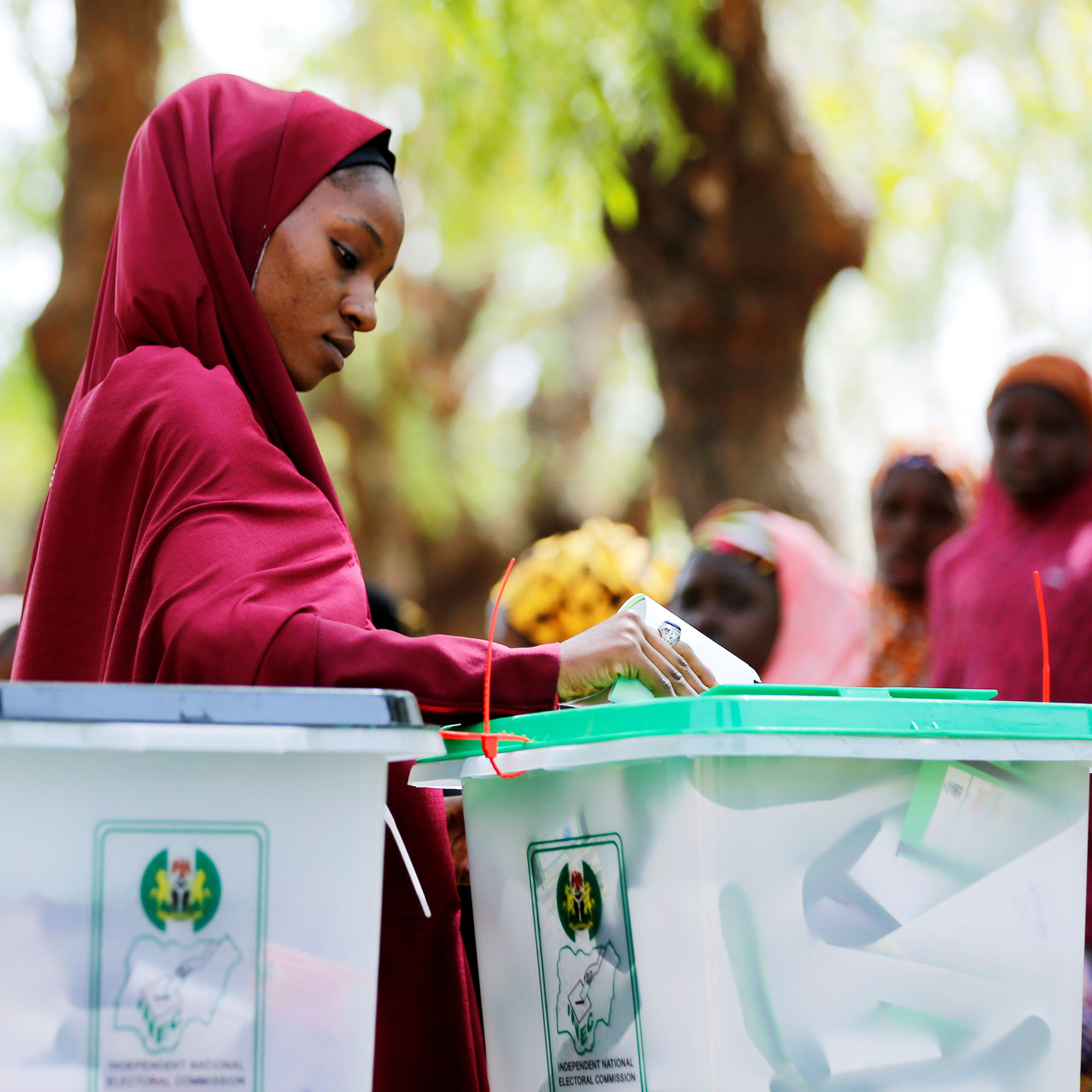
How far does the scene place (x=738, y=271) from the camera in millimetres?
5590

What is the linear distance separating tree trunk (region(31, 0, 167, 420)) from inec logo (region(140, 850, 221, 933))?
473 cm

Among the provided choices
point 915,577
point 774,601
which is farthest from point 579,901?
point 915,577

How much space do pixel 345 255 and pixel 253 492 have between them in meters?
0.41

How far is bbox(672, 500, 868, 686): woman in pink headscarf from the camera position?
147 inches

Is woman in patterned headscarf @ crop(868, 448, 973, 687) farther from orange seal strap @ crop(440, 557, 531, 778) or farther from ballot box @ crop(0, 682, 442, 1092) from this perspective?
ballot box @ crop(0, 682, 442, 1092)

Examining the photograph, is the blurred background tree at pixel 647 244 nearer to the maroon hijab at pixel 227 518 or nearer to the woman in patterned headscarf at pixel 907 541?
the woman in patterned headscarf at pixel 907 541

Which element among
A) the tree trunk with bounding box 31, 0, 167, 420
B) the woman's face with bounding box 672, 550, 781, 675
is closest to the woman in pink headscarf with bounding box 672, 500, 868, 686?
the woman's face with bounding box 672, 550, 781, 675

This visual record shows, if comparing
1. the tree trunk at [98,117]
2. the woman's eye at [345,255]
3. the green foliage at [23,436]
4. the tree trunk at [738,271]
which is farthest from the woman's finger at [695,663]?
the green foliage at [23,436]

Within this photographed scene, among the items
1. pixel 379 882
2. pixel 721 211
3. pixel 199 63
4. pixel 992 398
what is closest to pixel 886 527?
pixel 992 398

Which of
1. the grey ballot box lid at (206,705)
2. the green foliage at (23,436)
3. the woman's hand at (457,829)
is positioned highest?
the green foliage at (23,436)

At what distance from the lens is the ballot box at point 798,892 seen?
137 centimetres

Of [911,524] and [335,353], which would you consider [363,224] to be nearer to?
[335,353]

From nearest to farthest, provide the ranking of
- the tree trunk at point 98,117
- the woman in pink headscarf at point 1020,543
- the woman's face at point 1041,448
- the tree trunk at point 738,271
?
1. the woman in pink headscarf at point 1020,543
2. the woman's face at point 1041,448
3. the tree trunk at point 738,271
4. the tree trunk at point 98,117

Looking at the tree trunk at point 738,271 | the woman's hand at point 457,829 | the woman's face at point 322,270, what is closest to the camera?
the woman's face at point 322,270
